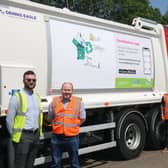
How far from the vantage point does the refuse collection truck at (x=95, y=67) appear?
247 inches

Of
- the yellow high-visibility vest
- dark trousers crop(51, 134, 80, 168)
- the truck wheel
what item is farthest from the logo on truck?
the yellow high-visibility vest

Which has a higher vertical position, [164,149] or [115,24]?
[115,24]

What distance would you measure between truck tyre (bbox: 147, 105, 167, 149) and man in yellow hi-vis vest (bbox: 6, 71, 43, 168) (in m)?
4.47

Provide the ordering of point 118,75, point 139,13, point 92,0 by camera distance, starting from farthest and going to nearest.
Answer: point 139,13 → point 92,0 → point 118,75

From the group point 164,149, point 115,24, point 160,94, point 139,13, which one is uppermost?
point 139,13

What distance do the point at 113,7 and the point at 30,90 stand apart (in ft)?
88.9

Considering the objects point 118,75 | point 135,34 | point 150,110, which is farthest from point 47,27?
point 150,110

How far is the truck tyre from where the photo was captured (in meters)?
9.35

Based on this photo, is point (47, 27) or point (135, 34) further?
point (135, 34)

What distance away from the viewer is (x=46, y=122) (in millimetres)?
6699

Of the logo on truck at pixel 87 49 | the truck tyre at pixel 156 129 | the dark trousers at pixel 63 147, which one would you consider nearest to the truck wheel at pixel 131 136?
the truck tyre at pixel 156 129

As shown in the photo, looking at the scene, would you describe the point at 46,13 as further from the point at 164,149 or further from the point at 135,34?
the point at 164,149

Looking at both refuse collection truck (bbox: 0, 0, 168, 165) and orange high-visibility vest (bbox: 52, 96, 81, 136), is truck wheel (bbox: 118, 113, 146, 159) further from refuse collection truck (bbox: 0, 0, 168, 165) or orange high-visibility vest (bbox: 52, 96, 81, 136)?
orange high-visibility vest (bbox: 52, 96, 81, 136)

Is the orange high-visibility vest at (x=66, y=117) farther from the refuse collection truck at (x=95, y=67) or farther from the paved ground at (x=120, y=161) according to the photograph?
the paved ground at (x=120, y=161)
